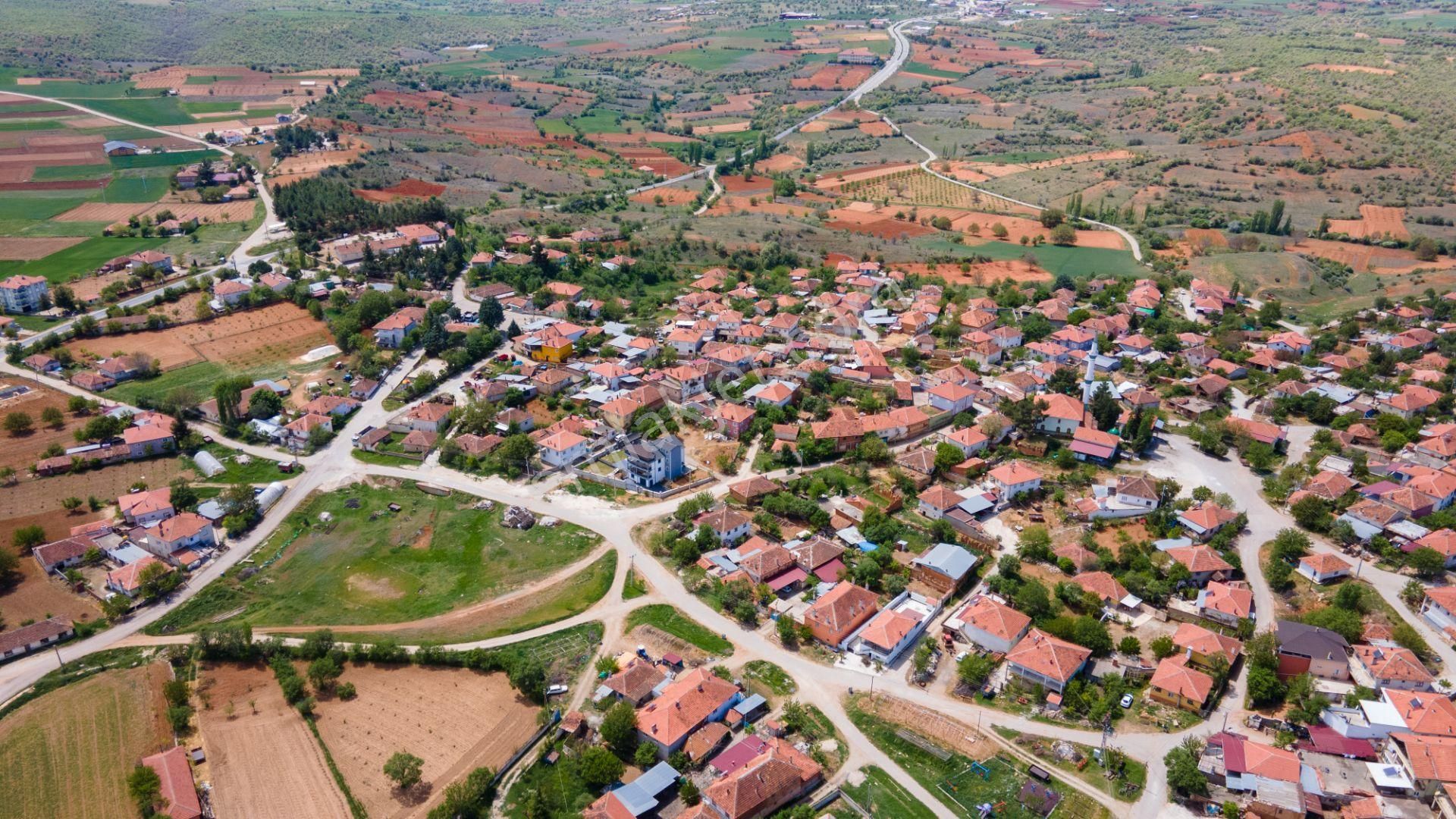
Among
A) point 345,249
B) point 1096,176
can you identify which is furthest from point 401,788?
point 1096,176

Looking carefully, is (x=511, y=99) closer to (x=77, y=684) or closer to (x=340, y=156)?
(x=340, y=156)

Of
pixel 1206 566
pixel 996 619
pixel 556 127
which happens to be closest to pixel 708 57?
pixel 556 127

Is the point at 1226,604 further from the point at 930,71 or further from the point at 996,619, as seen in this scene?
the point at 930,71

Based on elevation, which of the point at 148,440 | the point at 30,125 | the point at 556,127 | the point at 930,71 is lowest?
the point at 148,440

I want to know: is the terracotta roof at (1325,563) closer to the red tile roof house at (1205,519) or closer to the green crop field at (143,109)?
Answer: the red tile roof house at (1205,519)

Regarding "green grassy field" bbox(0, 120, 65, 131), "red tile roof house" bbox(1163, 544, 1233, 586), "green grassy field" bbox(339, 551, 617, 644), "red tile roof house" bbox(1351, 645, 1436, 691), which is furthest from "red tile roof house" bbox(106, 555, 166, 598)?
"green grassy field" bbox(0, 120, 65, 131)

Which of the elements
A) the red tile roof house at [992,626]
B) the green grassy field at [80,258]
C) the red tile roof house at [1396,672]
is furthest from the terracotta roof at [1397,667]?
the green grassy field at [80,258]
